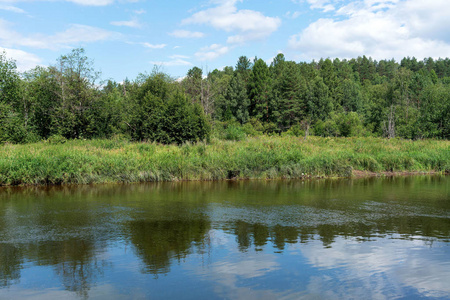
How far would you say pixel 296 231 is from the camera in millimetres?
10484

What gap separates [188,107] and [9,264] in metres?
23.7

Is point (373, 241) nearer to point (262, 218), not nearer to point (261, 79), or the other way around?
point (262, 218)

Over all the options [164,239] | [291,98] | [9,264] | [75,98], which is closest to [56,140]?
[75,98]

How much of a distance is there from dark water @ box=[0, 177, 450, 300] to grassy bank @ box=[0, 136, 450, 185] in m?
3.72

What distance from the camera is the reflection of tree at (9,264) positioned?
6.96 m

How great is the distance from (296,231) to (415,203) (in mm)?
7216

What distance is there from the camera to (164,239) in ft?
31.3

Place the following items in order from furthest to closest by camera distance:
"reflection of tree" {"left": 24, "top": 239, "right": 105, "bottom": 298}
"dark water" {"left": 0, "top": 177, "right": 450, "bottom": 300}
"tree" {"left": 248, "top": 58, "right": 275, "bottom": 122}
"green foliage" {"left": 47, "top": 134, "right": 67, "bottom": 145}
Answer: "tree" {"left": 248, "top": 58, "right": 275, "bottom": 122} < "green foliage" {"left": 47, "top": 134, "right": 67, "bottom": 145} < "reflection of tree" {"left": 24, "top": 239, "right": 105, "bottom": 298} < "dark water" {"left": 0, "top": 177, "right": 450, "bottom": 300}

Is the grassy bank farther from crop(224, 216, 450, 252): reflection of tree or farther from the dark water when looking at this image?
crop(224, 216, 450, 252): reflection of tree

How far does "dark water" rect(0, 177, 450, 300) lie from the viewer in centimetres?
670

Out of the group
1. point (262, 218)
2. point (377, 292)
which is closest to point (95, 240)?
point (262, 218)

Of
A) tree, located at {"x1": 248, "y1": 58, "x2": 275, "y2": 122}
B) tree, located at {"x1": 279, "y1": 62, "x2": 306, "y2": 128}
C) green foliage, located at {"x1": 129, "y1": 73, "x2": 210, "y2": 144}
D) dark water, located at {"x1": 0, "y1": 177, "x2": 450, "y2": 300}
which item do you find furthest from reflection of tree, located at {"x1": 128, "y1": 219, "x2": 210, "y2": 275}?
tree, located at {"x1": 279, "y1": 62, "x2": 306, "y2": 128}

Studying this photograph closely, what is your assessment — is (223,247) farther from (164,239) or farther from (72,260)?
(72,260)

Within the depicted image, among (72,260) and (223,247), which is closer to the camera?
(72,260)
